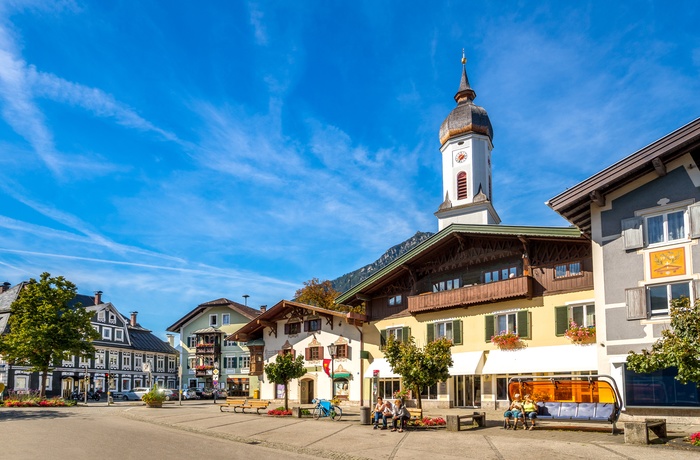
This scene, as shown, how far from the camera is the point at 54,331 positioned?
45.6 metres

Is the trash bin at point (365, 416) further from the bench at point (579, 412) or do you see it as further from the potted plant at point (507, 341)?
the potted plant at point (507, 341)

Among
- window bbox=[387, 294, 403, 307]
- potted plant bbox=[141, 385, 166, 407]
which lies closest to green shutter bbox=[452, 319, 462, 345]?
window bbox=[387, 294, 403, 307]

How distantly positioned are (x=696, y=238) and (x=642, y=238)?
192 cm

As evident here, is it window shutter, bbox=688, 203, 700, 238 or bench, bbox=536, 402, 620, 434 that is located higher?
window shutter, bbox=688, 203, 700, 238

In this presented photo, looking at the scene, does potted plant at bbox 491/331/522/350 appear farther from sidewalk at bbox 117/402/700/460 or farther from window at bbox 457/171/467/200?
window at bbox 457/171/467/200

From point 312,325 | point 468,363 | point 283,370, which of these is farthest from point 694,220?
point 312,325

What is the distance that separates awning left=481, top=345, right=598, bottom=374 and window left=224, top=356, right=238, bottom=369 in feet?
136

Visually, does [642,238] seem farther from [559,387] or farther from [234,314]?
[234,314]

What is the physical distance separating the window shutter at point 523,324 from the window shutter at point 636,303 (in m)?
8.68

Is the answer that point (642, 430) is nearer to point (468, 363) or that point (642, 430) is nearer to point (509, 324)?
point (509, 324)

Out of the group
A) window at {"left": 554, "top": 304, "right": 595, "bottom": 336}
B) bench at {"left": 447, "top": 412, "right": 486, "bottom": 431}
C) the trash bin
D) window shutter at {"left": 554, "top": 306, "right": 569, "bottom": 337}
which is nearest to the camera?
bench at {"left": 447, "top": 412, "right": 486, "bottom": 431}

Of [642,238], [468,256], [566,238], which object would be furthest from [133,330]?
[642,238]

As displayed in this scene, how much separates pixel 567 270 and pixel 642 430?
1401 centimetres

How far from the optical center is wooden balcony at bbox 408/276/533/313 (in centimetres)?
3272
